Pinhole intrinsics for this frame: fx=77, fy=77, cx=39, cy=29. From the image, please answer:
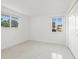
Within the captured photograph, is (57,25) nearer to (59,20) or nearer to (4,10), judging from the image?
(59,20)

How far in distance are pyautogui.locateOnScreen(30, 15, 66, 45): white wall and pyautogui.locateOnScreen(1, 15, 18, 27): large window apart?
6.12 feet

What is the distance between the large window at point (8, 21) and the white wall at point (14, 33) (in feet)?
0.77

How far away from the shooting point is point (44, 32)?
6246 mm

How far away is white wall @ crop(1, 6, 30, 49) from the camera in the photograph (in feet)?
13.4

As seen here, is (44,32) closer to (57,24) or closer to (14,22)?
(57,24)

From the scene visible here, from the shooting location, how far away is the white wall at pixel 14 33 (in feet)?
13.4

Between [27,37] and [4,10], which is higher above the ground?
[4,10]

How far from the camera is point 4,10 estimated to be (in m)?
4.05

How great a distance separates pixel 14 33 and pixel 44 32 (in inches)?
94.4

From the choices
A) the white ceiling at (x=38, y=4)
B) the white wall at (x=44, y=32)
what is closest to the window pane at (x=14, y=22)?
the white ceiling at (x=38, y=4)

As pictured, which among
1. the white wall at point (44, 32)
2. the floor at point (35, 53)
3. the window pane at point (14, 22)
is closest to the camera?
the floor at point (35, 53)

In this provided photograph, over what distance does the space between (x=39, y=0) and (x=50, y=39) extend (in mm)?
3702

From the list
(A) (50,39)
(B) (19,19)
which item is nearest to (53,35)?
(A) (50,39)

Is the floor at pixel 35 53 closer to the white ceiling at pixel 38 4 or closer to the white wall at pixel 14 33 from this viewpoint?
the white wall at pixel 14 33
